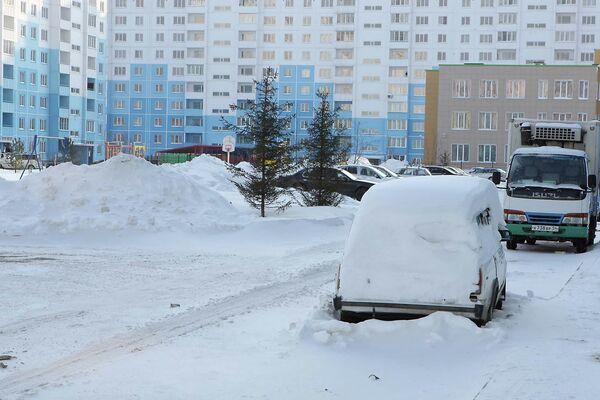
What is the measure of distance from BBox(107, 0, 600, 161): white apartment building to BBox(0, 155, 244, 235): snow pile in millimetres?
96184

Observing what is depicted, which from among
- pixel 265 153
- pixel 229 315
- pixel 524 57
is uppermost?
pixel 524 57

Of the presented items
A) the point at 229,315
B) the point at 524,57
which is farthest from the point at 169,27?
the point at 229,315

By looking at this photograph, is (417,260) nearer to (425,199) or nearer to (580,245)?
(425,199)

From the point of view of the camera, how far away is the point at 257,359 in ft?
27.8

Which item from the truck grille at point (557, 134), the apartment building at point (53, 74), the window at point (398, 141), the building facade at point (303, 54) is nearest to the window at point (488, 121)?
the building facade at point (303, 54)

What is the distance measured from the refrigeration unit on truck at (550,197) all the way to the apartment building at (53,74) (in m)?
84.7

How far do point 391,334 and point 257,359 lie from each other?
162cm

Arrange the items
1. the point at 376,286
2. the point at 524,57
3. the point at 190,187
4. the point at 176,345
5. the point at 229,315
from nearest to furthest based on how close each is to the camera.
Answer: the point at 176,345
the point at 376,286
the point at 229,315
the point at 190,187
the point at 524,57

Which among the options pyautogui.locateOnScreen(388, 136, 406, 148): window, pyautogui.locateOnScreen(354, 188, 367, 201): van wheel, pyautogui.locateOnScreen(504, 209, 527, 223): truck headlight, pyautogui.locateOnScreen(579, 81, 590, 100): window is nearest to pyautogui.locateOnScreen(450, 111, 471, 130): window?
pyautogui.locateOnScreen(579, 81, 590, 100): window

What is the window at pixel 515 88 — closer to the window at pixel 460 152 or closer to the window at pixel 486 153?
the window at pixel 486 153

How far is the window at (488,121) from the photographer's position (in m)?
94.9

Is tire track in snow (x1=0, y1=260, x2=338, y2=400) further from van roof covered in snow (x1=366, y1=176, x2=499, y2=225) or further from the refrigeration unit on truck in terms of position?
the refrigeration unit on truck

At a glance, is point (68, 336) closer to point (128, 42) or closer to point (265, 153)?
point (265, 153)

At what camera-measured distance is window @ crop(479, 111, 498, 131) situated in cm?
9494
